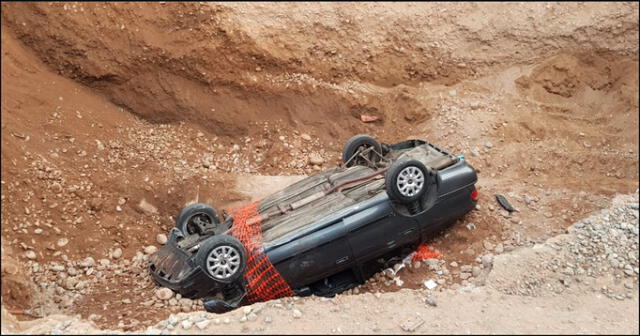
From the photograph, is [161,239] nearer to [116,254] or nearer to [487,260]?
[116,254]

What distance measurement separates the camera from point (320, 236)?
24.8 feet

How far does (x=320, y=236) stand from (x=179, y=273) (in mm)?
1848

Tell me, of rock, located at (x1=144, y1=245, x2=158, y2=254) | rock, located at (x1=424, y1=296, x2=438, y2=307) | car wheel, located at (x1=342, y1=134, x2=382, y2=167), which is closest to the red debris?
car wheel, located at (x1=342, y1=134, x2=382, y2=167)

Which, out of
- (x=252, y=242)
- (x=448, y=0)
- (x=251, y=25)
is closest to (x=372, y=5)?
(x=448, y=0)

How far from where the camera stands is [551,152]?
36.1 feet

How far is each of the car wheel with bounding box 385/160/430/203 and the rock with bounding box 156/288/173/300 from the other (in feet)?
9.85

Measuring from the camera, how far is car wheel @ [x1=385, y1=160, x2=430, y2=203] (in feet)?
24.7

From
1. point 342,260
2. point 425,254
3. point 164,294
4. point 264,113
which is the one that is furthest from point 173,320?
point 264,113

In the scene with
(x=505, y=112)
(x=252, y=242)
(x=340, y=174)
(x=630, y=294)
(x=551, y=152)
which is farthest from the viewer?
(x=505, y=112)

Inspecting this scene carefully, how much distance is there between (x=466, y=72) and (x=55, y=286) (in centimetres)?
885

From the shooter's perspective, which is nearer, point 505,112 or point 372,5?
point 505,112

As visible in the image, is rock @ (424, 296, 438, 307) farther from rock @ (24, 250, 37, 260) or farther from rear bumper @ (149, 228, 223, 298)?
rock @ (24, 250, 37, 260)

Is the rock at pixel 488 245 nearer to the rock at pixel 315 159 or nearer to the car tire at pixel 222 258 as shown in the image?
the car tire at pixel 222 258

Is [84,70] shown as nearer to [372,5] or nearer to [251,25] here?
[251,25]
